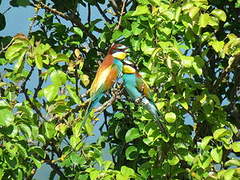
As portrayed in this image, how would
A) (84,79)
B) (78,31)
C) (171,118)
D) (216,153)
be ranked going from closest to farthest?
1. (171,118)
2. (216,153)
3. (84,79)
4. (78,31)

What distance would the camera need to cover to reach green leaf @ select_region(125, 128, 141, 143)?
3.48 meters

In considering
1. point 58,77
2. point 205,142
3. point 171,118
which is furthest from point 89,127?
point 205,142

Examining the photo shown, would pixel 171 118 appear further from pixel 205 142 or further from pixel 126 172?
pixel 126 172

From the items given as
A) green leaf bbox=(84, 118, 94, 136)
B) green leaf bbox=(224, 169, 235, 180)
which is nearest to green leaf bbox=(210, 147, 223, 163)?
green leaf bbox=(224, 169, 235, 180)

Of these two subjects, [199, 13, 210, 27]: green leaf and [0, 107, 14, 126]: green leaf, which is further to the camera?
[199, 13, 210, 27]: green leaf

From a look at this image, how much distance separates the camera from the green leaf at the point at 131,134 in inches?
137

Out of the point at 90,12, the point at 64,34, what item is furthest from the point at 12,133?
the point at 90,12

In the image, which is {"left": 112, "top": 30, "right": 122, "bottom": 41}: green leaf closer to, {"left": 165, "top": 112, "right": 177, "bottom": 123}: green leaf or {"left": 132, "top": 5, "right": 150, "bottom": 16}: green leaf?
{"left": 132, "top": 5, "right": 150, "bottom": 16}: green leaf

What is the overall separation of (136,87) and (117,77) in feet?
0.35

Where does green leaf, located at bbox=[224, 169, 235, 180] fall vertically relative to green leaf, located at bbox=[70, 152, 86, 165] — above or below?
below

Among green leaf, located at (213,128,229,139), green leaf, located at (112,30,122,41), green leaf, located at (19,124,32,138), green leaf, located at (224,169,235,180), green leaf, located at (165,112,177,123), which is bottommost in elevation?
green leaf, located at (224,169,235,180)

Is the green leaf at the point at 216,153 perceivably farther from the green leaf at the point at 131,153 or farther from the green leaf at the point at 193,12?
the green leaf at the point at 193,12

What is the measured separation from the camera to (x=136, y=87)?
2.91 meters

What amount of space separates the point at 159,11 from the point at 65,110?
0.76 m
